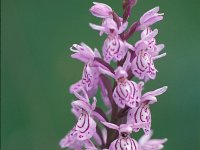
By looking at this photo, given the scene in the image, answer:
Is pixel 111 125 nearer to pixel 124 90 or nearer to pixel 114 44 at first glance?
pixel 124 90

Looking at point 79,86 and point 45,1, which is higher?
point 45,1

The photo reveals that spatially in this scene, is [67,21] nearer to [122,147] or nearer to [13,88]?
[13,88]

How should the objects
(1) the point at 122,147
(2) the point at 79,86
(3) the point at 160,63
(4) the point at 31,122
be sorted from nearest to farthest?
(1) the point at 122,147 < (2) the point at 79,86 < (4) the point at 31,122 < (3) the point at 160,63

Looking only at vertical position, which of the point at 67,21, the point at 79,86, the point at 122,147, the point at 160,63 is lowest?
the point at 122,147

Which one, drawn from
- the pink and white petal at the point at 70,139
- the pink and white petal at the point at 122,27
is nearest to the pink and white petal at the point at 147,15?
the pink and white petal at the point at 122,27

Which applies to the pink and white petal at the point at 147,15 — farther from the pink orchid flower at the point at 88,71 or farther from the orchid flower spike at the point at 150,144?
the orchid flower spike at the point at 150,144

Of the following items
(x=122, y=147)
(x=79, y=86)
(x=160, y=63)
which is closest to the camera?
(x=122, y=147)

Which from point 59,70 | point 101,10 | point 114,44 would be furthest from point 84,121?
point 59,70

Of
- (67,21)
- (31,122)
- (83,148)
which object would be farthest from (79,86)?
(67,21)
